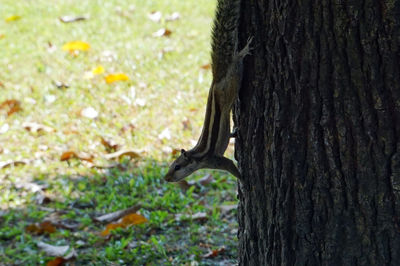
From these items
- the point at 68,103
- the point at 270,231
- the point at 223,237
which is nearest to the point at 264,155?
the point at 270,231

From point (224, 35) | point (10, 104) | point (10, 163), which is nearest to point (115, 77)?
point (10, 104)

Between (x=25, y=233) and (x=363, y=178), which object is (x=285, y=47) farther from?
(x=25, y=233)

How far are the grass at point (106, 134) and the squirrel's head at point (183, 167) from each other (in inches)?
25.0

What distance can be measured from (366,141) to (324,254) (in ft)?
1.66

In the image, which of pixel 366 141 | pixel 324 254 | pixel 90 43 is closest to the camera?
pixel 366 141

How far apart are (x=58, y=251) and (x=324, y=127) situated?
203 cm

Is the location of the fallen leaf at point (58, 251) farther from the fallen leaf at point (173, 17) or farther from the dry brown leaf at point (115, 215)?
the fallen leaf at point (173, 17)

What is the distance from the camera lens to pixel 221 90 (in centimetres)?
281

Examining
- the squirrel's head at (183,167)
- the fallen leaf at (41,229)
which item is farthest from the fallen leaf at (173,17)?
the squirrel's head at (183,167)

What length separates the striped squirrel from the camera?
2674mm

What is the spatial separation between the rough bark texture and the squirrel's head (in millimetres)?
455

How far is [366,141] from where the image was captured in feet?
7.77

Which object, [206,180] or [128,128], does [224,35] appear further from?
[128,128]

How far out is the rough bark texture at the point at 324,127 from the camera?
2.29 m
